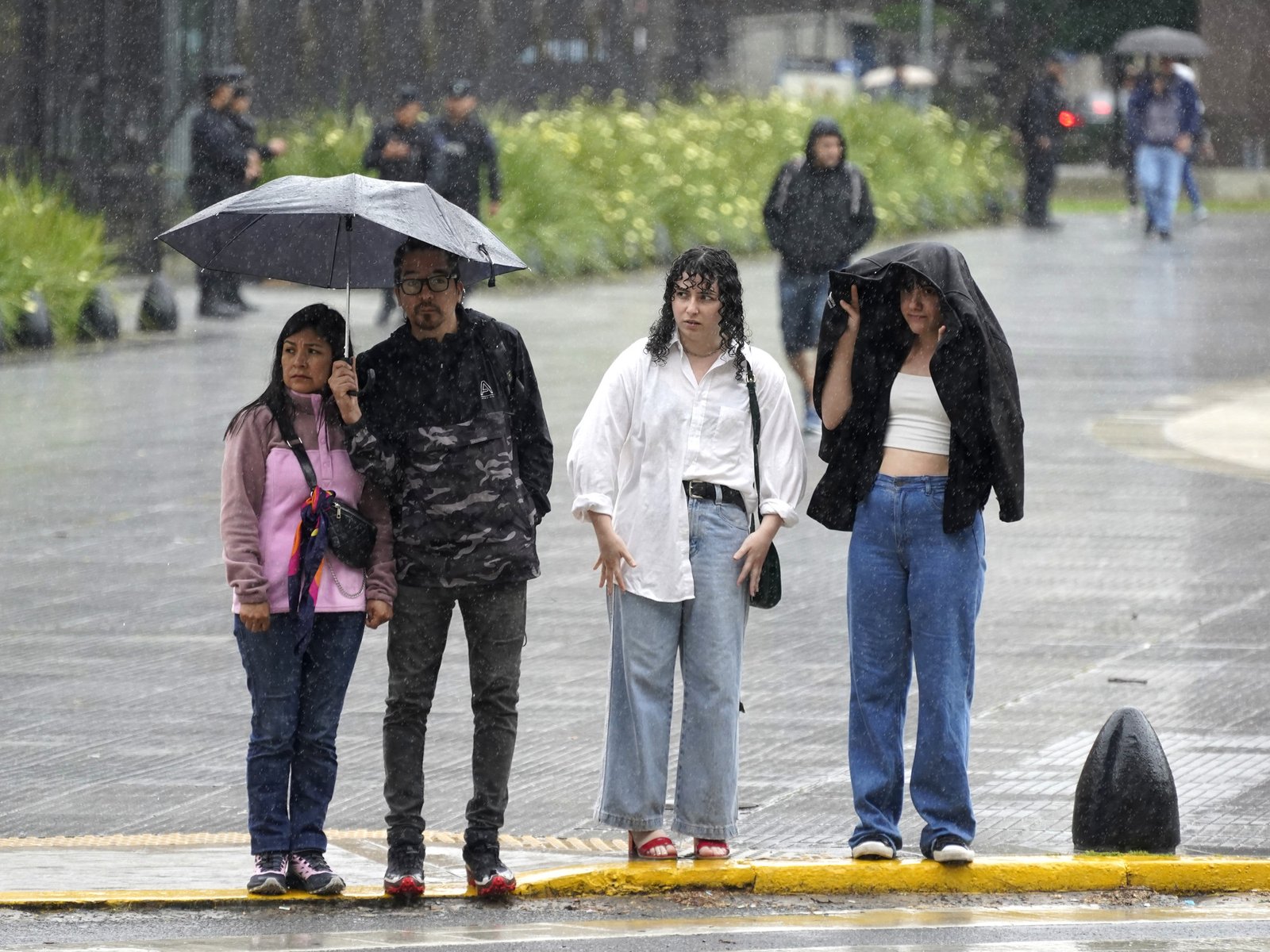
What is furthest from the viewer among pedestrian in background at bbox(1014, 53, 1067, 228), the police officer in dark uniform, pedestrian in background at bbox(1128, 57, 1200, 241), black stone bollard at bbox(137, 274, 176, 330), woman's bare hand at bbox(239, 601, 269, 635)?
pedestrian in background at bbox(1014, 53, 1067, 228)

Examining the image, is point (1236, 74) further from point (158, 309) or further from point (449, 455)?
point (449, 455)

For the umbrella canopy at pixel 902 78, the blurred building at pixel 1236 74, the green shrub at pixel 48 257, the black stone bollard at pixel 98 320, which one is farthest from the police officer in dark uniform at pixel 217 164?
the umbrella canopy at pixel 902 78

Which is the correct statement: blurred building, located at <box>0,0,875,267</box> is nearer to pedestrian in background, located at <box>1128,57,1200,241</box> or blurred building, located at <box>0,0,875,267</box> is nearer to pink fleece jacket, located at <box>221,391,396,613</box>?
pedestrian in background, located at <box>1128,57,1200,241</box>

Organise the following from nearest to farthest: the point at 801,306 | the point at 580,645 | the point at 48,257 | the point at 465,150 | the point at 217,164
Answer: the point at 580,645 → the point at 801,306 → the point at 48,257 → the point at 217,164 → the point at 465,150

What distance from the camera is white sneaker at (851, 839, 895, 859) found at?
21.0ft

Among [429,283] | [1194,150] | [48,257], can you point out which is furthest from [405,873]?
[1194,150]

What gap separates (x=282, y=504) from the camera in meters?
6.05

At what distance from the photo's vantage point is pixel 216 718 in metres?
8.25

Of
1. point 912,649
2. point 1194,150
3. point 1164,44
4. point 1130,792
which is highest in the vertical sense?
point 1164,44

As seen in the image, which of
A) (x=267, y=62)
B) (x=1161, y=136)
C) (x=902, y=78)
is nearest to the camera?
(x=1161, y=136)

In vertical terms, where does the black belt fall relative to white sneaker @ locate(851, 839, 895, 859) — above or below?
above

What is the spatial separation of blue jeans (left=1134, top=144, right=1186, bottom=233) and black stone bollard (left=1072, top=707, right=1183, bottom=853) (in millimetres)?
22708

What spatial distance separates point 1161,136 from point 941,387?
23084mm

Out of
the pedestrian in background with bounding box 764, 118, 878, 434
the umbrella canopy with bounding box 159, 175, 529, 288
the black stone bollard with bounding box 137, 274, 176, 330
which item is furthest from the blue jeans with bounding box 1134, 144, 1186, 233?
the umbrella canopy with bounding box 159, 175, 529, 288
